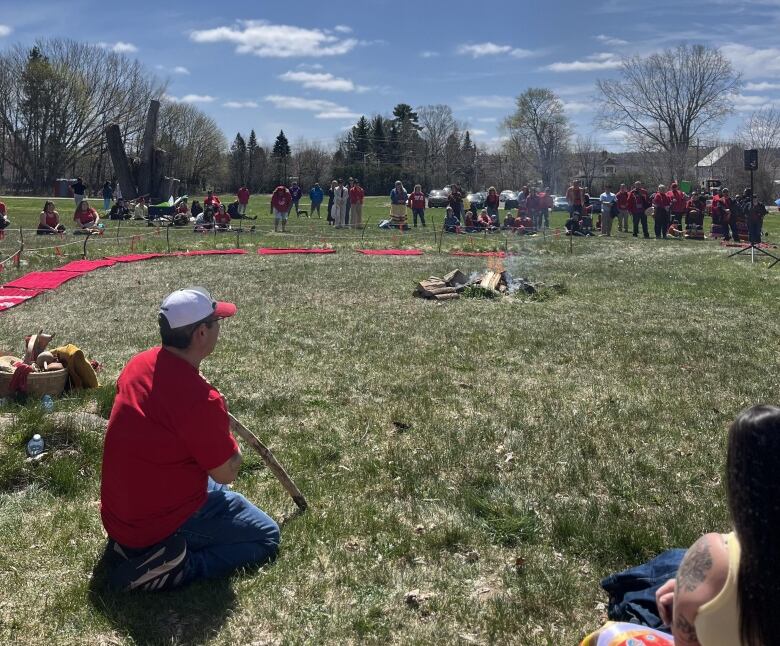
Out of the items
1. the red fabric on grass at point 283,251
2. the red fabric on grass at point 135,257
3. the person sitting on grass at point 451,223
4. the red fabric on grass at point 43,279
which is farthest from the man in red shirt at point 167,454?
the person sitting on grass at point 451,223

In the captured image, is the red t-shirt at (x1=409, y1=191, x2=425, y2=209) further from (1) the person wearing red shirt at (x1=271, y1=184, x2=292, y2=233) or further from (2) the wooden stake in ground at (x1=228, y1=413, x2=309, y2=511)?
(2) the wooden stake in ground at (x1=228, y1=413, x2=309, y2=511)

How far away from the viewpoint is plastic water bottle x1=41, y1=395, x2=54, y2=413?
6105mm

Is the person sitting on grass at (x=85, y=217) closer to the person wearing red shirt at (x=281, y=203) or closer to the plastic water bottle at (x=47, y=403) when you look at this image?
the person wearing red shirt at (x=281, y=203)

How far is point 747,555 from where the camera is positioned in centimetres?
176

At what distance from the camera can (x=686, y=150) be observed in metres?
64.2

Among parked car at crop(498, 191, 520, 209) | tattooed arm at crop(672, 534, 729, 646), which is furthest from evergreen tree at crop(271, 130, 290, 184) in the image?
tattooed arm at crop(672, 534, 729, 646)

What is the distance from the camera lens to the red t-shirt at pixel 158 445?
3.49m

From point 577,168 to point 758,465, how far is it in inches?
2869

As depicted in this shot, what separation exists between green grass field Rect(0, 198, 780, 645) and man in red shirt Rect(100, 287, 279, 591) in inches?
8.0

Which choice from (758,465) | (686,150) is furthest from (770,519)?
(686,150)

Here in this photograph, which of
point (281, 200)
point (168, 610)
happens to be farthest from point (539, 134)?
point (168, 610)

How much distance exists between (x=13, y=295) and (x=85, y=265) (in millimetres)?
3770

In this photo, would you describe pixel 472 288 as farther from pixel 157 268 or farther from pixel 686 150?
pixel 686 150

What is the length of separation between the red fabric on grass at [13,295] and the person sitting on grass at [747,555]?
11883mm
